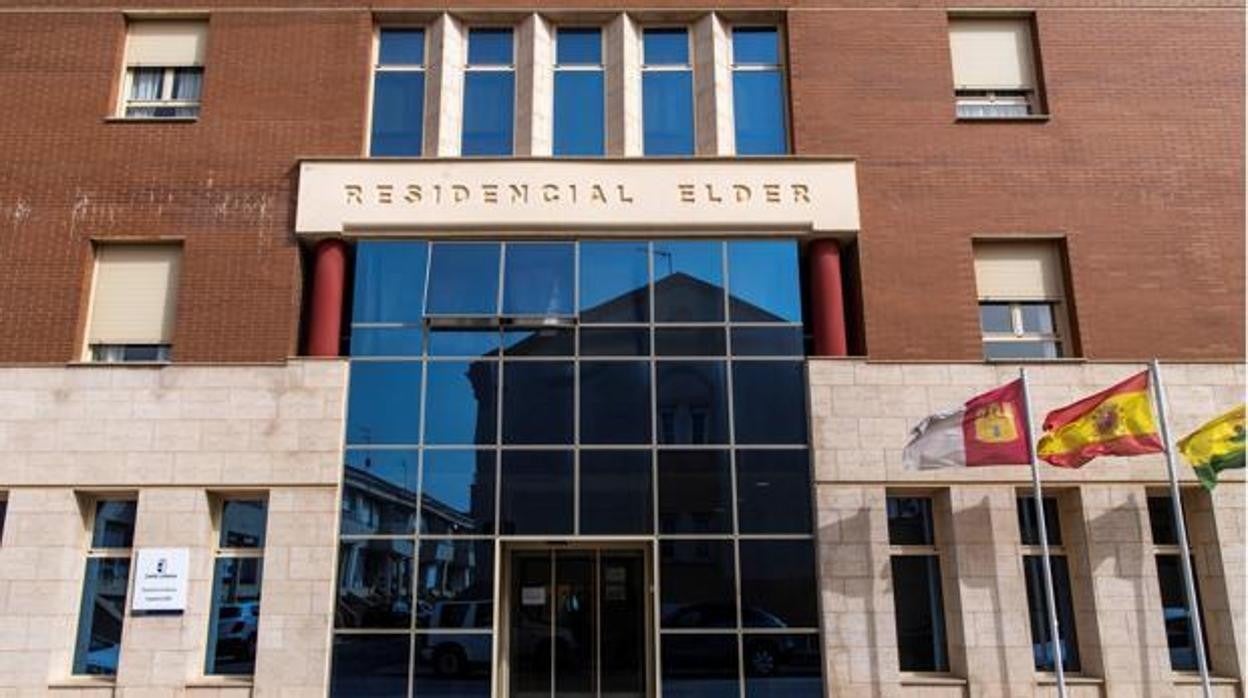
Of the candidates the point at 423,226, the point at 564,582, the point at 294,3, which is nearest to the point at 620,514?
the point at 564,582

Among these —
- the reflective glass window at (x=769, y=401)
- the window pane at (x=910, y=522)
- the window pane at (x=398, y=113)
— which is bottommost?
the window pane at (x=910, y=522)

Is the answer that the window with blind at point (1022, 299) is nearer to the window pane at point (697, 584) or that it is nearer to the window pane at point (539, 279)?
the window pane at point (697, 584)

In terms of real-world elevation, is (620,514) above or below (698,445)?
below

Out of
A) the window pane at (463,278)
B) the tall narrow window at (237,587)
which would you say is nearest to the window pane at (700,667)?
the window pane at (463,278)

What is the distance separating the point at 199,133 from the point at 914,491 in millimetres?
12317

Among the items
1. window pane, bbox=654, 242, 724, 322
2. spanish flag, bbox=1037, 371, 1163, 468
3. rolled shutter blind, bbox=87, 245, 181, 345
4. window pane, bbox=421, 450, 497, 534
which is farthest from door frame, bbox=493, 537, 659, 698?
rolled shutter blind, bbox=87, 245, 181, 345

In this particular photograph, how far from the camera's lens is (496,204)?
15.7 metres

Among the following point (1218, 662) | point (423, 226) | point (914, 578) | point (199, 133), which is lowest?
point (1218, 662)

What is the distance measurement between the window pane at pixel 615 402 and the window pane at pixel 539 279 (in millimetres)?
1076

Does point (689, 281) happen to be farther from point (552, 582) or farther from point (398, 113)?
point (398, 113)

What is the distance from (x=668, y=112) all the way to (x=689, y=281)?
304 centimetres

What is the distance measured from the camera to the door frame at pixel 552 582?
14328 mm

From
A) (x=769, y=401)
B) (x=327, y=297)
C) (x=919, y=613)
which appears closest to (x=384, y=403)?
(x=327, y=297)

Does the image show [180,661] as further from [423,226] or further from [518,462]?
[423,226]
